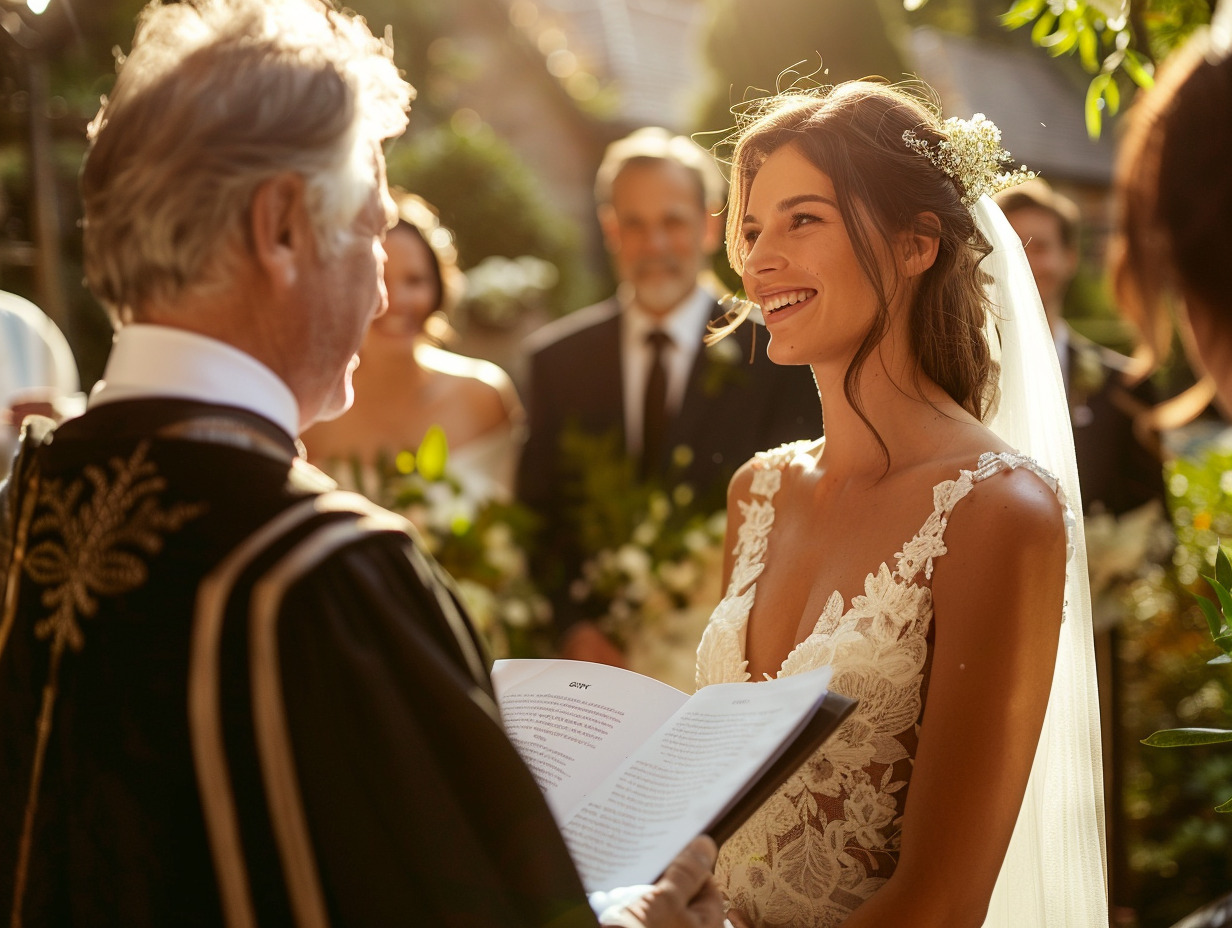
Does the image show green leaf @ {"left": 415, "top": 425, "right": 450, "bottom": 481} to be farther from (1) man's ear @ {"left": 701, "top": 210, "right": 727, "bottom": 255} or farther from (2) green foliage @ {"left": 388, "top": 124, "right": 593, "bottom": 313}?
(2) green foliage @ {"left": 388, "top": 124, "right": 593, "bottom": 313}

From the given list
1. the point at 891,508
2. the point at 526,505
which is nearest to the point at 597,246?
the point at 526,505

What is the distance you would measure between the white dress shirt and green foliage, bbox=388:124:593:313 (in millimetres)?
7839

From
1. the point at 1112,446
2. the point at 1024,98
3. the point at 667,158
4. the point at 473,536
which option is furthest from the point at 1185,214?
the point at 1024,98

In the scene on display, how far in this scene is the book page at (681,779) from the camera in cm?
148

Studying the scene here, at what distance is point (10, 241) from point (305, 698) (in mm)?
5565

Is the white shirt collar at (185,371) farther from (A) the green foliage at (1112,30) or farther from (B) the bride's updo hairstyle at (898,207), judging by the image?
(A) the green foliage at (1112,30)

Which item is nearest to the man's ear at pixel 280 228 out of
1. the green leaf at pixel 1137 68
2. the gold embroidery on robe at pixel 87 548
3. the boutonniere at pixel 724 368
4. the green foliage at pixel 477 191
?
the gold embroidery on robe at pixel 87 548

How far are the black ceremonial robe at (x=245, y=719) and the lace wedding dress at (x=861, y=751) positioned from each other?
94cm

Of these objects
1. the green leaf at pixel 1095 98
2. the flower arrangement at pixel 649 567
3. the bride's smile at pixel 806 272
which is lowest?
the flower arrangement at pixel 649 567

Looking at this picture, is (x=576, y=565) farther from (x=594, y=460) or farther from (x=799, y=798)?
(x=799, y=798)

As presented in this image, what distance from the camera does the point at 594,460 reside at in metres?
4.21

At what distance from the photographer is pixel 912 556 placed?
212cm

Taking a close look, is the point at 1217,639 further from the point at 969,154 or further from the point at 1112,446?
the point at 1112,446

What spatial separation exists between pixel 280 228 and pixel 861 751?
145 cm
